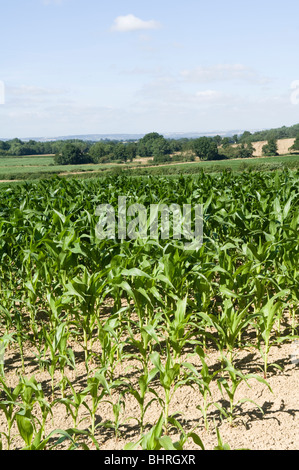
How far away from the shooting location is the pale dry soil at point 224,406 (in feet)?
9.40

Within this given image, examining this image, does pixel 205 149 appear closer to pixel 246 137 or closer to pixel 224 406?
pixel 246 137

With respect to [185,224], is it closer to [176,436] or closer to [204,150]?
[176,436]

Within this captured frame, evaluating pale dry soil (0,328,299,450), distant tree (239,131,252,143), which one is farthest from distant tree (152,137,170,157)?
pale dry soil (0,328,299,450)

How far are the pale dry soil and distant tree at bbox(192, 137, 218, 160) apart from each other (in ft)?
226

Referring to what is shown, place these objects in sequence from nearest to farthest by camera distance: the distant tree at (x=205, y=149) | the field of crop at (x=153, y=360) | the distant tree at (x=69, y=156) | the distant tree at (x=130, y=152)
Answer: the field of crop at (x=153, y=360)
the distant tree at (x=205, y=149)
the distant tree at (x=69, y=156)
the distant tree at (x=130, y=152)

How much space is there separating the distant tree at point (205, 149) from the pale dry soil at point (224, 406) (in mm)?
69027

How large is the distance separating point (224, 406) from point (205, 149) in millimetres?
70422

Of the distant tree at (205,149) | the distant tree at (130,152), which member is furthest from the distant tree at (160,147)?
the distant tree at (205,149)

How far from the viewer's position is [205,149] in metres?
70.9

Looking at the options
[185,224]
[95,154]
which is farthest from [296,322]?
[95,154]

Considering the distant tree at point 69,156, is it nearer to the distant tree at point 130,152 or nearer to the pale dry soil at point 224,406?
the distant tree at point 130,152

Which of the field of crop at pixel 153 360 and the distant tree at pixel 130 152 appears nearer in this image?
the field of crop at pixel 153 360

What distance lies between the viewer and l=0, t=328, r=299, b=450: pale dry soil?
9.40 ft
